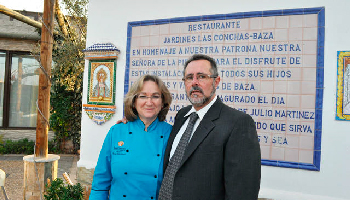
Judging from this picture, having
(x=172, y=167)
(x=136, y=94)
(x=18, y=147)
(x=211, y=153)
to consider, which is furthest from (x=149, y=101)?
(x=18, y=147)

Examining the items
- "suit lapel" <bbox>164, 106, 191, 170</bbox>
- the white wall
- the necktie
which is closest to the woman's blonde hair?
"suit lapel" <bbox>164, 106, 191, 170</bbox>

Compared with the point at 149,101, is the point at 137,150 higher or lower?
lower

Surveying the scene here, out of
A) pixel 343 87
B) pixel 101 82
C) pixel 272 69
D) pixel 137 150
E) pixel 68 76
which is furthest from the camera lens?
pixel 68 76

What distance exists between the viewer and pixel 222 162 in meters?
1.52

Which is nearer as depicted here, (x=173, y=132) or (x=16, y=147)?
(x=173, y=132)

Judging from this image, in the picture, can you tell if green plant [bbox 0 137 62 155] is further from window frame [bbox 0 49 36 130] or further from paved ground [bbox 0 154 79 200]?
window frame [bbox 0 49 36 130]

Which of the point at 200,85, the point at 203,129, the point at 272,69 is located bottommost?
the point at 203,129

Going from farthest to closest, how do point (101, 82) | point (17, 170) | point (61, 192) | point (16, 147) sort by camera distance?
point (16, 147) → point (17, 170) → point (101, 82) → point (61, 192)

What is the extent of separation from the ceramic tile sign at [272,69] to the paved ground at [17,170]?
11.2 feet

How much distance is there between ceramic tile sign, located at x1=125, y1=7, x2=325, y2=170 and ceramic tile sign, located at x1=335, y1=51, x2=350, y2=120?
0.61 ft

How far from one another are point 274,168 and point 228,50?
1560mm

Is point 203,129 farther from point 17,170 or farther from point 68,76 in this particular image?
point 68,76

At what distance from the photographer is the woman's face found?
1.86 metres

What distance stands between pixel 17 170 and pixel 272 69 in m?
5.83
